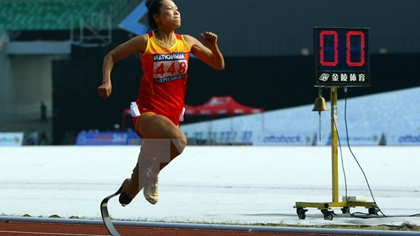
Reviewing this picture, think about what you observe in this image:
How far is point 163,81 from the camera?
469 centimetres

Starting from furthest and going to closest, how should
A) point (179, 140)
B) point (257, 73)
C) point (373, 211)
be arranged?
point (257, 73)
point (373, 211)
point (179, 140)

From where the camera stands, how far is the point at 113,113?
40500 mm

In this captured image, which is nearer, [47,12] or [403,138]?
[403,138]

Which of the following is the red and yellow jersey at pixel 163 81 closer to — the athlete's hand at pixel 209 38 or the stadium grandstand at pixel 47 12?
the athlete's hand at pixel 209 38

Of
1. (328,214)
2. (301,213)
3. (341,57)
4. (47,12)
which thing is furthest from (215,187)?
(47,12)

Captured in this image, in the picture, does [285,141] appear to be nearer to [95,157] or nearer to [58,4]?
[95,157]

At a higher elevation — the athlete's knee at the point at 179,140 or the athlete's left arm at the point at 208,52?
the athlete's left arm at the point at 208,52

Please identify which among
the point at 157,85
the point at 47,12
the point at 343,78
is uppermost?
the point at 47,12

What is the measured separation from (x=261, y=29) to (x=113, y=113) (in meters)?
8.71

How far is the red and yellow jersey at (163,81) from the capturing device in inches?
183

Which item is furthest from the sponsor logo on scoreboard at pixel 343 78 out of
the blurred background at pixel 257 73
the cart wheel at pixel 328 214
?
the blurred background at pixel 257 73

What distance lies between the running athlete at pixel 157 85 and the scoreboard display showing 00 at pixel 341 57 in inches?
196

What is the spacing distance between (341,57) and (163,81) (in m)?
5.28

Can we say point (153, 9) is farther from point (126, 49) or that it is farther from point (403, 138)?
point (403, 138)
